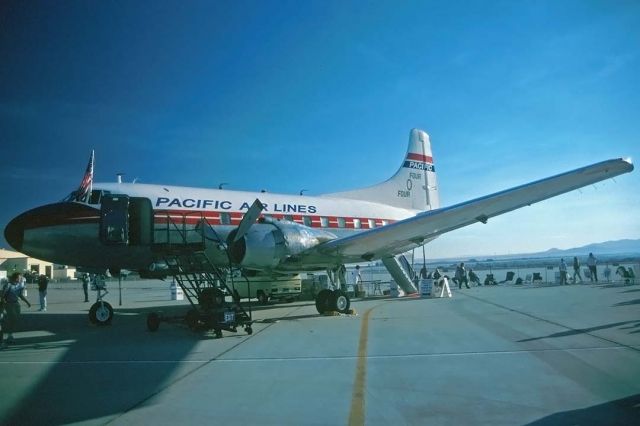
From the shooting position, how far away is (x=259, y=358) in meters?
7.14

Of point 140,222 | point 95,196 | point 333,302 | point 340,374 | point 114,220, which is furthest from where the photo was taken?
point 333,302

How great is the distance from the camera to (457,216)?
39.3ft

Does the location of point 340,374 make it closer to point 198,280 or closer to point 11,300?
point 198,280

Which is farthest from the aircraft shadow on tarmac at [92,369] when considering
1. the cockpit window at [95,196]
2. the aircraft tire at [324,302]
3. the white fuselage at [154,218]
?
Result: the aircraft tire at [324,302]

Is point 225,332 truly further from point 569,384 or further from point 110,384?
point 569,384

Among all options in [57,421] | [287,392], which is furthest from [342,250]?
[57,421]

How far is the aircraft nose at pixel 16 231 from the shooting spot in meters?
11.0

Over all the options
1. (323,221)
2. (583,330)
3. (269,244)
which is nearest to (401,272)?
(323,221)

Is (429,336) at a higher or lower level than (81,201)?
lower

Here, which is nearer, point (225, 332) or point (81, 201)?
point (225, 332)

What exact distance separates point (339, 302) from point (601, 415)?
31.1ft

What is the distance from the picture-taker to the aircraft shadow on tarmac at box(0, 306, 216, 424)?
15.3 feet

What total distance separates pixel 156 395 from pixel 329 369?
8.02ft

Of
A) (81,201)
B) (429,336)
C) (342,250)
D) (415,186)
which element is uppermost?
(415,186)
